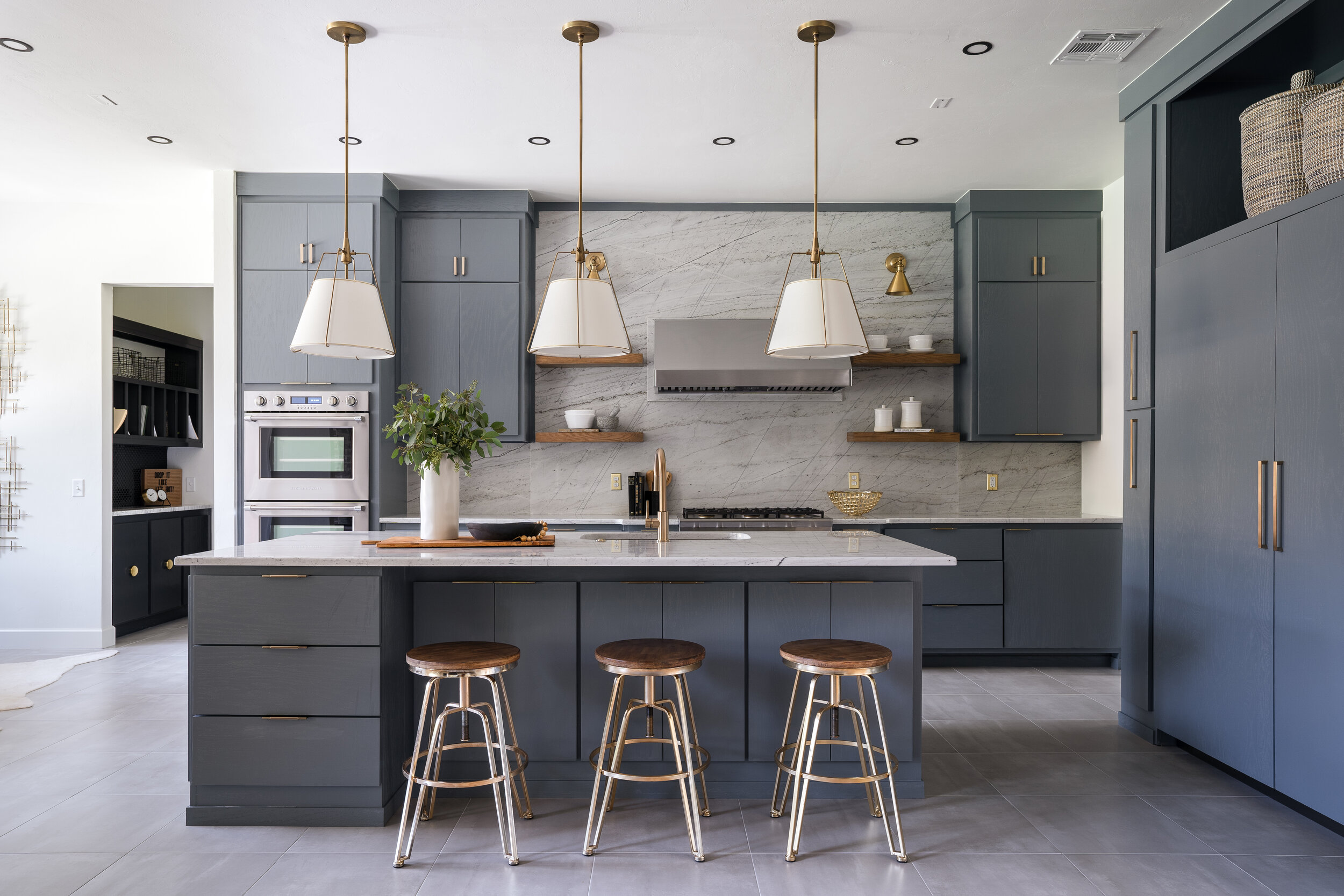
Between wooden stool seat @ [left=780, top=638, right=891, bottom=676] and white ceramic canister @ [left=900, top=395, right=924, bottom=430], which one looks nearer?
wooden stool seat @ [left=780, top=638, right=891, bottom=676]

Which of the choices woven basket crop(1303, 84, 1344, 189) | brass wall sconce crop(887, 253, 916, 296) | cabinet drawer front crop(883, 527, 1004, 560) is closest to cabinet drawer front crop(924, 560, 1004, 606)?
cabinet drawer front crop(883, 527, 1004, 560)

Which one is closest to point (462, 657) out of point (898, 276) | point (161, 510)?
point (898, 276)

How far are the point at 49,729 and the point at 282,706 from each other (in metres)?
1.74

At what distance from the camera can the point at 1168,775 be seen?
9.84 feet

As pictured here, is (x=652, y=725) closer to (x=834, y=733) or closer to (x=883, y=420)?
(x=834, y=733)

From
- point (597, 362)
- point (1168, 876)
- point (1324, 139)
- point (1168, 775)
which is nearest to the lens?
point (1168, 876)

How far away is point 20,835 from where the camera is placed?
250cm

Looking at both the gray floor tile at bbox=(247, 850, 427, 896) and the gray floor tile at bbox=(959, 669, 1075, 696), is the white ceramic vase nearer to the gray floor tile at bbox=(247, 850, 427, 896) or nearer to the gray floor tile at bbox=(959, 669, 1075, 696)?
the gray floor tile at bbox=(247, 850, 427, 896)

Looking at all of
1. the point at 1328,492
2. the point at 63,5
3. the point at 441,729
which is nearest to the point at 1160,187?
the point at 1328,492

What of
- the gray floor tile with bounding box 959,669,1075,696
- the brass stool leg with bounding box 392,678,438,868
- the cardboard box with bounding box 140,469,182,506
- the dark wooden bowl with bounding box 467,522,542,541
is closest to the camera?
the brass stool leg with bounding box 392,678,438,868

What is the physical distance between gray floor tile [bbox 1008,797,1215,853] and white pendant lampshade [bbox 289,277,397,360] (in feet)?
8.77

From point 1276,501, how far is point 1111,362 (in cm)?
226

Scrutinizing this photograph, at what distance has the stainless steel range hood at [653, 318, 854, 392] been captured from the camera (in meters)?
4.67

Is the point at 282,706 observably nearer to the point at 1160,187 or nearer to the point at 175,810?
the point at 175,810
